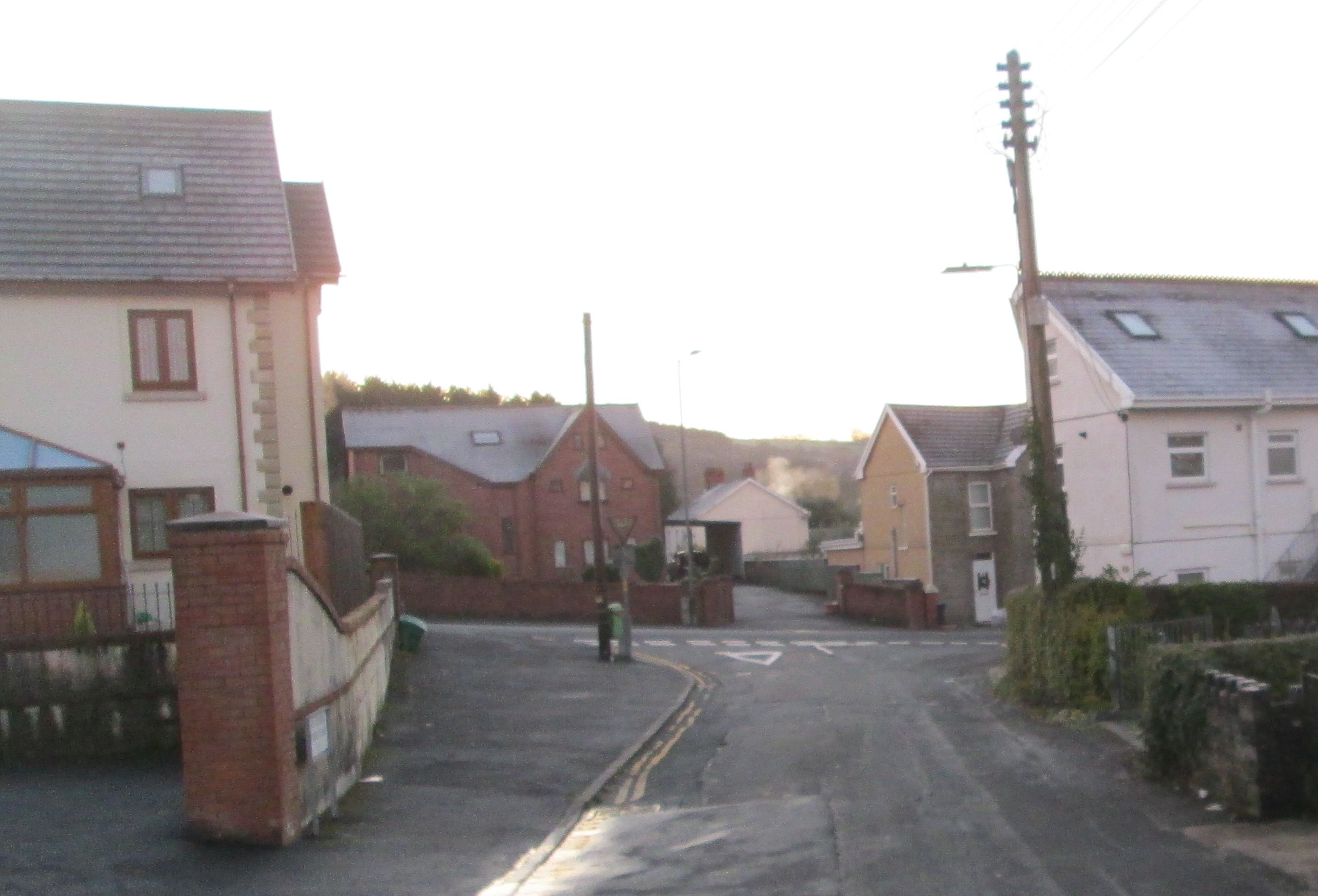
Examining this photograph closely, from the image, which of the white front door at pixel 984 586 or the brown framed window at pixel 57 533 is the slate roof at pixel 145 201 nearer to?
the brown framed window at pixel 57 533

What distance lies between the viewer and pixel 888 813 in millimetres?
11484

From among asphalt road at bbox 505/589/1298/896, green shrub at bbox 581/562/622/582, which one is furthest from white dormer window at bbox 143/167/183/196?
green shrub at bbox 581/562/622/582

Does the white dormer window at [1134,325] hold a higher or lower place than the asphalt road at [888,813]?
higher

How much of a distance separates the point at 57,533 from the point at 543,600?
88.7ft

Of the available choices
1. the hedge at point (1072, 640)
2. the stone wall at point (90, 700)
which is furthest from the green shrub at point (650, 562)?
the stone wall at point (90, 700)

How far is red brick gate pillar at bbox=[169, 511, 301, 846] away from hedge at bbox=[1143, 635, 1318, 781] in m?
7.52

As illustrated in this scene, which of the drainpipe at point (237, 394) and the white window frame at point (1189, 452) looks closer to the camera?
the drainpipe at point (237, 394)

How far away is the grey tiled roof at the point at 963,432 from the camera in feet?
148

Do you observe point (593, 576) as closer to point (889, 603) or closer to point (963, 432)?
point (889, 603)

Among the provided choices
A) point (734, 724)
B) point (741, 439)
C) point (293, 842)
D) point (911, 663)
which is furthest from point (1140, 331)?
point (741, 439)

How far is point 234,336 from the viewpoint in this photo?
22.0 meters

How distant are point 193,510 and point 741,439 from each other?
7767cm

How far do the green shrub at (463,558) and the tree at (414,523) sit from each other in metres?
0.02

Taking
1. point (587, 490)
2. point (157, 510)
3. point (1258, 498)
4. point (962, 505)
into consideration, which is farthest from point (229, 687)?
point (587, 490)
